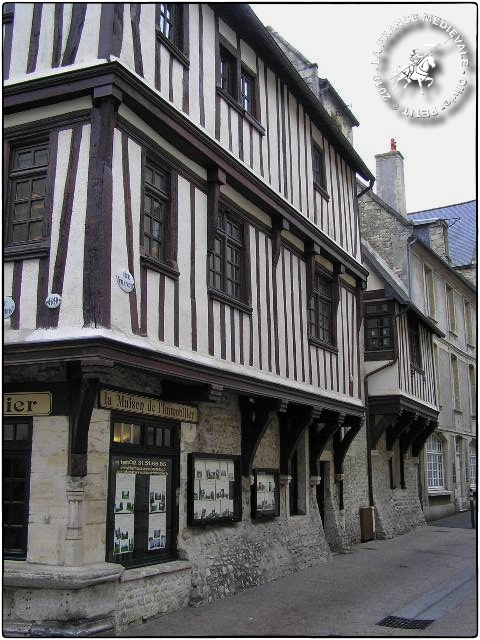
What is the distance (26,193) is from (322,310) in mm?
6406

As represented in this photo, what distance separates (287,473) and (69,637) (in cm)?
549

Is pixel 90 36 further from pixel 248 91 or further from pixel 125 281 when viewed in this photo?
pixel 248 91

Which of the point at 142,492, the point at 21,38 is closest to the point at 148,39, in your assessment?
the point at 21,38

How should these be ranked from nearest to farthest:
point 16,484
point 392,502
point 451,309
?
point 16,484 < point 392,502 < point 451,309

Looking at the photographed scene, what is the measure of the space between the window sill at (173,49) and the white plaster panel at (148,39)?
0.31 feet

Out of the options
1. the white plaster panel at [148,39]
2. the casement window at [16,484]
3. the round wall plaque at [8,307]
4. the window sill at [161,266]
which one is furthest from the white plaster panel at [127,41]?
the casement window at [16,484]

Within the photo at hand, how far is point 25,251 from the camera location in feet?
21.4

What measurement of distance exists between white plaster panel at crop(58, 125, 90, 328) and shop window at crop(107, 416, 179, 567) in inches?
56.7

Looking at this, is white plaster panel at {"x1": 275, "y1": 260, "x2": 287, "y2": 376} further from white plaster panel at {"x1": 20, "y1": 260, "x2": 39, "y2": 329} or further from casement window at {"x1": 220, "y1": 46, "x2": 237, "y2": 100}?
white plaster panel at {"x1": 20, "y1": 260, "x2": 39, "y2": 329}

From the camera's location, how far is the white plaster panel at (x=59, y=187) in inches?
254

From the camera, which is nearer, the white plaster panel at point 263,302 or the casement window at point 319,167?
the white plaster panel at point 263,302

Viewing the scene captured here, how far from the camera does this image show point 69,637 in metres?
5.93

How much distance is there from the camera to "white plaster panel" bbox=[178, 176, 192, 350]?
762 cm

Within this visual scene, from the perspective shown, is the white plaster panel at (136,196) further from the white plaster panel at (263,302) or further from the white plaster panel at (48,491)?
Result: the white plaster panel at (263,302)
